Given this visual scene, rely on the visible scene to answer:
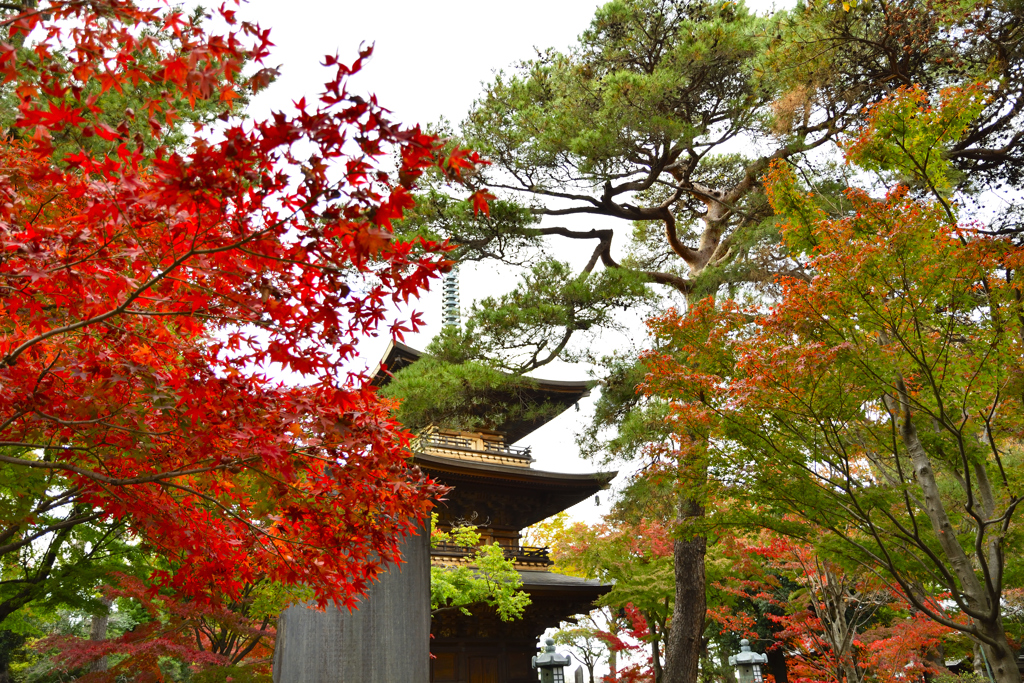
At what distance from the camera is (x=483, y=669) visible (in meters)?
12.3

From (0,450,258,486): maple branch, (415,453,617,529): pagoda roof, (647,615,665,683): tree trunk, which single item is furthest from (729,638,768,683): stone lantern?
(0,450,258,486): maple branch

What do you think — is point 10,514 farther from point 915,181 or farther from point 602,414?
point 915,181

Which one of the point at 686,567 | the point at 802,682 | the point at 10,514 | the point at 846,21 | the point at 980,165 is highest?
the point at 846,21

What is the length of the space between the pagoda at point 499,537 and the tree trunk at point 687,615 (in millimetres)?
2440

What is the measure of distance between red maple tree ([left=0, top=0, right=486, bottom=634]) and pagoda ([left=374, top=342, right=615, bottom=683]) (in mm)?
7690

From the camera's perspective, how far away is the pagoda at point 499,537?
476 inches

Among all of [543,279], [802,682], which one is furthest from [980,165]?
[802,682]

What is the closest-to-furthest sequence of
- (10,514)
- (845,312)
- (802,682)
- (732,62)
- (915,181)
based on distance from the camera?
(10,514) < (845,312) < (915,181) < (732,62) < (802,682)

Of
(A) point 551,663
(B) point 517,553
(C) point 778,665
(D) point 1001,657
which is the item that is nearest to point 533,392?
(B) point 517,553

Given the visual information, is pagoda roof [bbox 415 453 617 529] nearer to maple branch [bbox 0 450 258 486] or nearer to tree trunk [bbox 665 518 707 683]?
tree trunk [bbox 665 518 707 683]

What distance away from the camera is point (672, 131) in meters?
7.51

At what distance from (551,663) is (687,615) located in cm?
442

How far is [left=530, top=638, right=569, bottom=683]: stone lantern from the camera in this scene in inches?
457

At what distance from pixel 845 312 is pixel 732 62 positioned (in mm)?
3853
